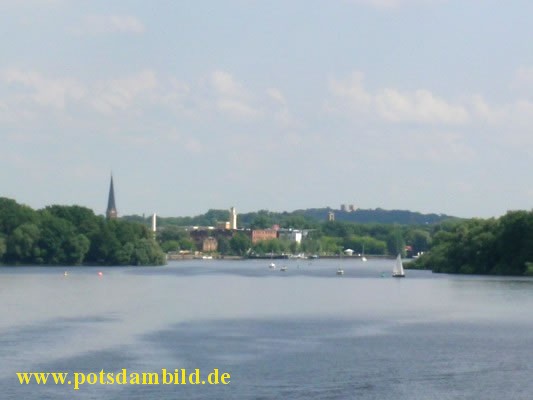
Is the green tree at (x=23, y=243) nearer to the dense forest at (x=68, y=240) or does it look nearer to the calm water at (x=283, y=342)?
the dense forest at (x=68, y=240)

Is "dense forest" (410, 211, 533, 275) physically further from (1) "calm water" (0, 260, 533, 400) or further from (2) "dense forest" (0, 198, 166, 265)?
(2) "dense forest" (0, 198, 166, 265)

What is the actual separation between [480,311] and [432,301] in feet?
34.2

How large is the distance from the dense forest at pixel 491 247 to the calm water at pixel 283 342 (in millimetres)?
36862

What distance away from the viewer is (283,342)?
168ft

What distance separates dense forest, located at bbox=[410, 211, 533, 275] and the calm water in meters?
36.9

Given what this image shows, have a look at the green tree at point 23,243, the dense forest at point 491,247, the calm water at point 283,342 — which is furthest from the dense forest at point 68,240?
the calm water at point 283,342

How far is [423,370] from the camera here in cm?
4256

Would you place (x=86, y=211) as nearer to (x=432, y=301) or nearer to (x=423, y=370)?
(x=432, y=301)

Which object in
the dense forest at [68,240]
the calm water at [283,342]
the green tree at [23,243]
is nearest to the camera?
the calm water at [283,342]

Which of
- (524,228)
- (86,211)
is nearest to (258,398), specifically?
(524,228)

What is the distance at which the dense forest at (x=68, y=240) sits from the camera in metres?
174

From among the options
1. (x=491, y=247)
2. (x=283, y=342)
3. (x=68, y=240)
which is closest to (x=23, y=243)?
(x=68, y=240)

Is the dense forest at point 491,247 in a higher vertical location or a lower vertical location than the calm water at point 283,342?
higher

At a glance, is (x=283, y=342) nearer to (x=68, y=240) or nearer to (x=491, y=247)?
(x=491, y=247)
